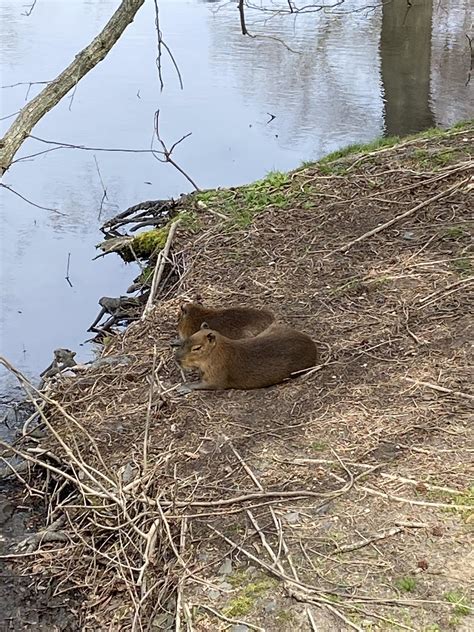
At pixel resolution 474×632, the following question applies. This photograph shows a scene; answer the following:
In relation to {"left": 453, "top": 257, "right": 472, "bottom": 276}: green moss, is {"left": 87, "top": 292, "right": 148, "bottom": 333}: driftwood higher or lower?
lower

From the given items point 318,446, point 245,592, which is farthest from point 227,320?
point 245,592

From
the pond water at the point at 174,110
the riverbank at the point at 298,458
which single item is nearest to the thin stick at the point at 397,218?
the riverbank at the point at 298,458

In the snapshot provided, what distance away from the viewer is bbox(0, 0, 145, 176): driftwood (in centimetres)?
330

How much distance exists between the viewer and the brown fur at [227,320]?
457 centimetres

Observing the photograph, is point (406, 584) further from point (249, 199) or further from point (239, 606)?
point (249, 199)

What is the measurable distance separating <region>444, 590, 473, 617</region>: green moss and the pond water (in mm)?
3597

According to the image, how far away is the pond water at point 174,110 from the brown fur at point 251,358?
6.03 ft

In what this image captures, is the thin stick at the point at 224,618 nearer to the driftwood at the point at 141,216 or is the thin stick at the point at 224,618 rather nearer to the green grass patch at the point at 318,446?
the green grass patch at the point at 318,446

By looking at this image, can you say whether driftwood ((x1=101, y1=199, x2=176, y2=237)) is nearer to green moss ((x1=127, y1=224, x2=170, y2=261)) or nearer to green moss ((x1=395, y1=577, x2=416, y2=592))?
green moss ((x1=127, y1=224, x2=170, y2=261))

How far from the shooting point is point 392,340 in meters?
4.23

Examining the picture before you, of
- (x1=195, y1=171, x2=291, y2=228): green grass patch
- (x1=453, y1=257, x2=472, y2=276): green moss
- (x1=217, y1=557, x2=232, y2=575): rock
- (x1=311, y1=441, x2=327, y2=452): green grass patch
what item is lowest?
(x1=195, y1=171, x2=291, y2=228): green grass patch

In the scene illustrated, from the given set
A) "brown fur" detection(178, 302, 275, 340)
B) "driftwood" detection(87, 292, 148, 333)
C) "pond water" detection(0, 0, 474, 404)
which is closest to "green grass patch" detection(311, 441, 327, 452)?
"brown fur" detection(178, 302, 275, 340)

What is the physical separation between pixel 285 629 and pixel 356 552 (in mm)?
380

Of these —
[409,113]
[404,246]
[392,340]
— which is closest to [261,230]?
[404,246]
